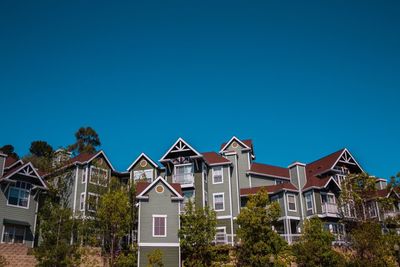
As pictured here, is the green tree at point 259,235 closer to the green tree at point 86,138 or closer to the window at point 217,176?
the window at point 217,176

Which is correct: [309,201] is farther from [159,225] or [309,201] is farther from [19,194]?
[19,194]

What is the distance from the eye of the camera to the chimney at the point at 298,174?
151ft

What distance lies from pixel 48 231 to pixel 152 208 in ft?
28.3

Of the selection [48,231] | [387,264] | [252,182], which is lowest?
[387,264]

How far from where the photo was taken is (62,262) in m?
29.7

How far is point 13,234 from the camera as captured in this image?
3903 cm

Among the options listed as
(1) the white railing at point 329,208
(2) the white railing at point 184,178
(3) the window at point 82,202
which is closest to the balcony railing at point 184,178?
(2) the white railing at point 184,178

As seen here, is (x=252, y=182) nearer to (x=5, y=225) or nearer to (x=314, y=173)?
(x=314, y=173)

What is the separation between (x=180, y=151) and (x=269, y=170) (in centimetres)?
1176

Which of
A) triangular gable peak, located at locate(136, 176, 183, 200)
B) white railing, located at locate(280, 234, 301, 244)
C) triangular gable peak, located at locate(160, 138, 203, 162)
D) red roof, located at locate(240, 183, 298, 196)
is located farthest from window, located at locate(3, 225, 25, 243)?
white railing, located at locate(280, 234, 301, 244)

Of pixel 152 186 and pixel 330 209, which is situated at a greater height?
pixel 152 186

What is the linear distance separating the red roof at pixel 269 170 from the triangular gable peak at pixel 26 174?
22220 mm

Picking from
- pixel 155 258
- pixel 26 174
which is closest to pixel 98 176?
pixel 26 174

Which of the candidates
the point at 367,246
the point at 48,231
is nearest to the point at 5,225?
the point at 48,231
